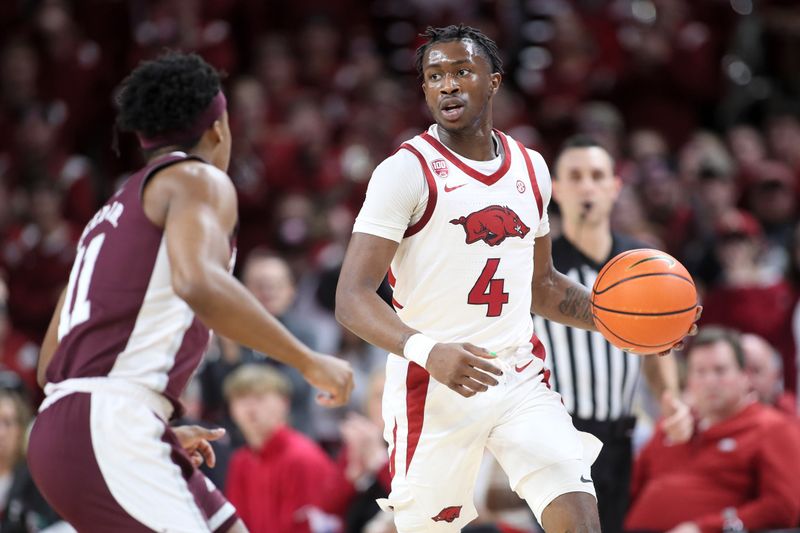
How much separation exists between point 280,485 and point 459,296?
3684 mm

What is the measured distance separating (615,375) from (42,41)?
29.4ft

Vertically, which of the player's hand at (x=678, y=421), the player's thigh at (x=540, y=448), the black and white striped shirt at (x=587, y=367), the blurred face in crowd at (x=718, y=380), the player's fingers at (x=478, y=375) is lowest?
the blurred face in crowd at (x=718, y=380)

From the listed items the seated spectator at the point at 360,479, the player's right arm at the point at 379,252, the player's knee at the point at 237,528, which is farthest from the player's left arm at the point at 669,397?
the player's knee at the point at 237,528

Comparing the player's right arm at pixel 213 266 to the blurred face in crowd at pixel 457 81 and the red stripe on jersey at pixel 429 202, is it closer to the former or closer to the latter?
the red stripe on jersey at pixel 429 202

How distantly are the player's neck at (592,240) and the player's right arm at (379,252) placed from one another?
2.14 metres

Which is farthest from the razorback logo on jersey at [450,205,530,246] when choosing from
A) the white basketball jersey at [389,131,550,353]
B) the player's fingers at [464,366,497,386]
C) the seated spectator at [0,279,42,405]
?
the seated spectator at [0,279,42,405]

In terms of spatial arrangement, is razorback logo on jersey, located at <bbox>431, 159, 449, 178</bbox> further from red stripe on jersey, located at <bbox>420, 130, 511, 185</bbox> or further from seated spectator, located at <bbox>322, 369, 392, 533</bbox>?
seated spectator, located at <bbox>322, 369, 392, 533</bbox>

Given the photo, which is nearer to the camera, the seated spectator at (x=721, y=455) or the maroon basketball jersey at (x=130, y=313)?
the maroon basketball jersey at (x=130, y=313)

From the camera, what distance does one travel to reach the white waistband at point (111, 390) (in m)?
3.92

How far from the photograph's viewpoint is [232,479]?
7.89 m

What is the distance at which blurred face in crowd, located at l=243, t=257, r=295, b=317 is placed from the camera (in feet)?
30.3

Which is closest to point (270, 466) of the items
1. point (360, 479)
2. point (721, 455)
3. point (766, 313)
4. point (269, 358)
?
point (360, 479)

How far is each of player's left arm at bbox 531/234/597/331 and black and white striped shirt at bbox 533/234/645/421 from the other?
121 centimetres

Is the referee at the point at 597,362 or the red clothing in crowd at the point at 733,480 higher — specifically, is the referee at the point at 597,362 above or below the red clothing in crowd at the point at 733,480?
above
